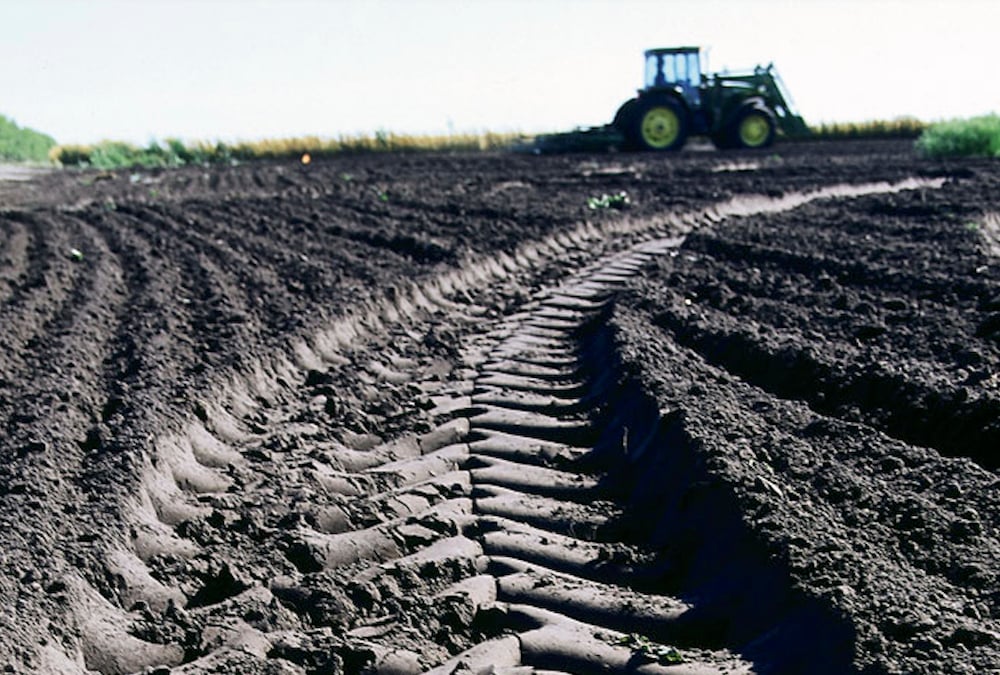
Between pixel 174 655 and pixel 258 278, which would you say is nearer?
pixel 174 655

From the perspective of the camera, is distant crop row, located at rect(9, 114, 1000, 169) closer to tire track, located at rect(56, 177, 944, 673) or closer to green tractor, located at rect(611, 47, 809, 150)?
green tractor, located at rect(611, 47, 809, 150)

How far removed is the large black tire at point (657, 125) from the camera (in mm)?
23453

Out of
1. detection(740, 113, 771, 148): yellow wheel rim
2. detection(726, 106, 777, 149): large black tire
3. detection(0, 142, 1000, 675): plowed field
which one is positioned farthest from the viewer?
detection(740, 113, 771, 148): yellow wheel rim

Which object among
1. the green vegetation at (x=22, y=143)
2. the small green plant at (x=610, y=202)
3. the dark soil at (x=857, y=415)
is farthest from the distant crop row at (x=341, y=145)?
the dark soil at (x=857, y=415)

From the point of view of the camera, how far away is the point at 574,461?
466cm

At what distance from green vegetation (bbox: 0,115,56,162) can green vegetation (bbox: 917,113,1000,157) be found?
3036 cm

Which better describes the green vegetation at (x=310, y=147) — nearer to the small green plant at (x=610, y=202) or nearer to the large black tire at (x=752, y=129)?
the large black tire at (x=752, y=129)

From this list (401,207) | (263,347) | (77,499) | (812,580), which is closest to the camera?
(812,580)

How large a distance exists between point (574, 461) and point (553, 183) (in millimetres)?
12847

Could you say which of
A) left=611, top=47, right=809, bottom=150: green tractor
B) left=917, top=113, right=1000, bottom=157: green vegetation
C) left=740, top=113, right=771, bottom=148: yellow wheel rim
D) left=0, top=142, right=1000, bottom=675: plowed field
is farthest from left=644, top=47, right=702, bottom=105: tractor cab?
left=0, top=142, right=1000, bottom=675: plowed field

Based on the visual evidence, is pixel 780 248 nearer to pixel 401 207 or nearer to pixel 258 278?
pixel 258 278

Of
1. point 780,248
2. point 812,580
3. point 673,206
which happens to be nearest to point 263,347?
point 812,580

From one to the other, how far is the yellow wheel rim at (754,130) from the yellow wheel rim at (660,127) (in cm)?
137

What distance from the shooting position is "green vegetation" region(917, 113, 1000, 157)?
21.7 m
